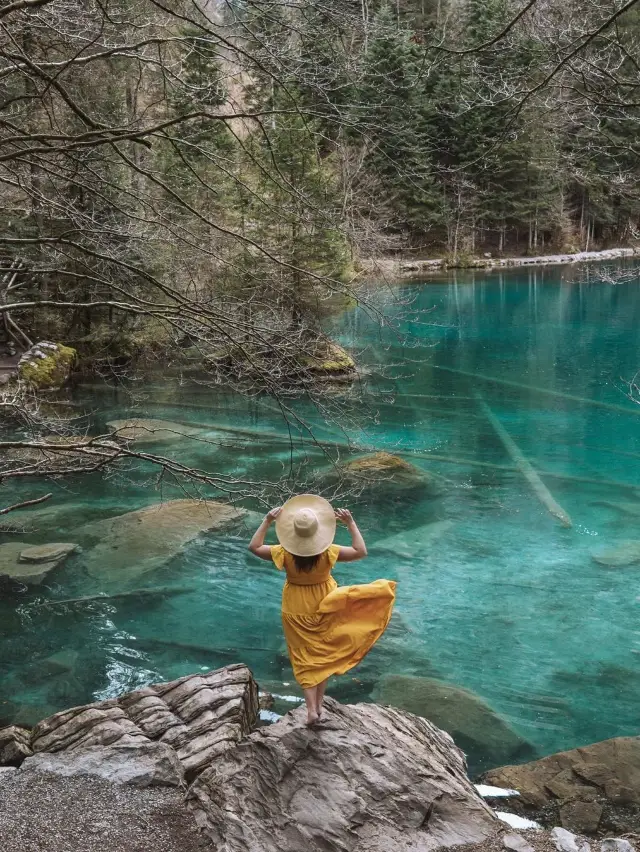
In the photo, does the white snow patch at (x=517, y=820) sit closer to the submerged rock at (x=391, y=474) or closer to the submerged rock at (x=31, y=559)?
the submerged rock at (x=31, y=559)

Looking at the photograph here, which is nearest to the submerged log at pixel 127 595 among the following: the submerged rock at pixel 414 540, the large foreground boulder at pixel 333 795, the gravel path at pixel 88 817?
the submerged rock at pixel 414 540

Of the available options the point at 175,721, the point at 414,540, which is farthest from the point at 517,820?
the point at 414,540

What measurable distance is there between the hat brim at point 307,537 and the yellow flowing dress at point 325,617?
145mm

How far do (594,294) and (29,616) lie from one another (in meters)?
35.4

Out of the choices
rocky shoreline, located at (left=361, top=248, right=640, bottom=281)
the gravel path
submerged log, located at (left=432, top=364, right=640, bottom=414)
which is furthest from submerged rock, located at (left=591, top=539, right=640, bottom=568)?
rocky shoreline, located at (left=361, top=248, right=640, bottom=281)

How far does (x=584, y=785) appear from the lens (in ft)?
19.0

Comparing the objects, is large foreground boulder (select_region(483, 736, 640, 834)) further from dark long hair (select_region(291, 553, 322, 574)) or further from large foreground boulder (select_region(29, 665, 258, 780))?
dark long hair (select_region(291, 553, 322, 574))

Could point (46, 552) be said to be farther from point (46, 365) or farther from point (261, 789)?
point (46, 365)

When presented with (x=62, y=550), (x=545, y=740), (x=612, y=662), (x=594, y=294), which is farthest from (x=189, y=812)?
(x=594, y=294)

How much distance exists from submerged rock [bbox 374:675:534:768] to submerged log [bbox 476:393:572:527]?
5.16 m

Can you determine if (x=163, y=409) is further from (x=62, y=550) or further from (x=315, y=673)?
(x=315, y=673)

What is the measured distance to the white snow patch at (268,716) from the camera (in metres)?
6.62

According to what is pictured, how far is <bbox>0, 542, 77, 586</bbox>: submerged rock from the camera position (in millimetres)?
10031

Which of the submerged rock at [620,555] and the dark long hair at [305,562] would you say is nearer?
the dark long hair at [305,562]
